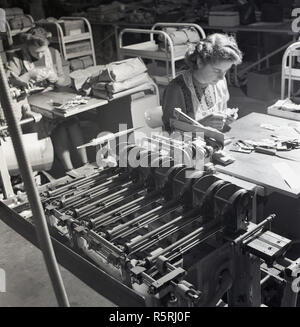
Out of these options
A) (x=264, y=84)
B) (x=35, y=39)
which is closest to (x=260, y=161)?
(x=35, y=39)

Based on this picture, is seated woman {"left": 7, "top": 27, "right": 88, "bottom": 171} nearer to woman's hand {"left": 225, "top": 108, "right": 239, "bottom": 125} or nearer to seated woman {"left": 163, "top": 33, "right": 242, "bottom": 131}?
seated woman {"left": 163, "top": 33, "right": 242, "bottom": 131}

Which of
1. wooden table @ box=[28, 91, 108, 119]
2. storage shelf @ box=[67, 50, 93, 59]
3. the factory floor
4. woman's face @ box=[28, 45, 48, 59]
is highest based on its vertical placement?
woman's face @ box=[28, 45, 48, 59]

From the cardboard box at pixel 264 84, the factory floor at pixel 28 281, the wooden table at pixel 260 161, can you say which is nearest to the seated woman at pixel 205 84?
the wooden table at pixel 260 161

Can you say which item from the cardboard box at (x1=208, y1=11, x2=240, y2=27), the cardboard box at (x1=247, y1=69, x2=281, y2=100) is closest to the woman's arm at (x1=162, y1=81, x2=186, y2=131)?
the cardboard box at (x1=247, y1=69, x2=281, y2=100)

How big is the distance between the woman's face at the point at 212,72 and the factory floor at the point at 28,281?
178 centimetres

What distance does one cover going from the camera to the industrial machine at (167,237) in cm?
139

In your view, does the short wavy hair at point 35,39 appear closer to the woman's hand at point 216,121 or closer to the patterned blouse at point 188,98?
the patterned blouse at point 188,98

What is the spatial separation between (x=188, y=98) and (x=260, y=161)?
2.40ft

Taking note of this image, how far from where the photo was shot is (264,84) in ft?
20.1

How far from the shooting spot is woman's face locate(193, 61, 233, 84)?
283 cm

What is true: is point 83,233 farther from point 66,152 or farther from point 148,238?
point 66,152

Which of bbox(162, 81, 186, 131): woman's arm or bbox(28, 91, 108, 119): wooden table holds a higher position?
bbox(162, 81, 186, 131): woman's arm
